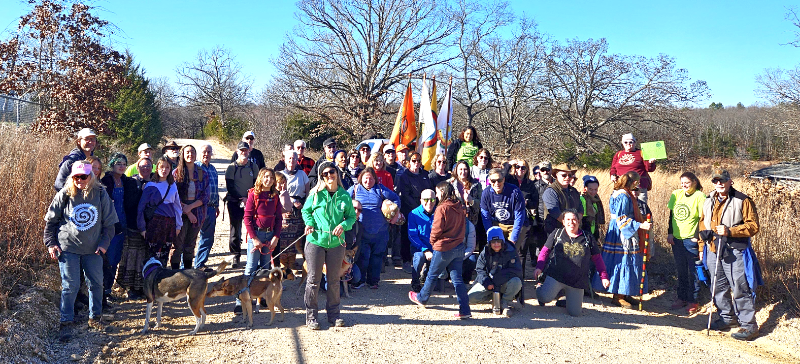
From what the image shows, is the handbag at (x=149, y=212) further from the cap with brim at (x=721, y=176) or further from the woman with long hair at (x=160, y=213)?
the cap with brim at (x=721, y=176)

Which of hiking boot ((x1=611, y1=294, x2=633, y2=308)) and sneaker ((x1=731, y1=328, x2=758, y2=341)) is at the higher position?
hiking boot ((x1=611, y1=294, x2=633, y2=308))

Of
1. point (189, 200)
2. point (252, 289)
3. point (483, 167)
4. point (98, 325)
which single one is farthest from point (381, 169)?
point (98, 325)

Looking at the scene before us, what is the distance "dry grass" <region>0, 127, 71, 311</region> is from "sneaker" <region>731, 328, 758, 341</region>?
7.77 metres

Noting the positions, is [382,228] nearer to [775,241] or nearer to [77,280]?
[77,280]

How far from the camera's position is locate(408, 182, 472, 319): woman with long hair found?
6.00 meters

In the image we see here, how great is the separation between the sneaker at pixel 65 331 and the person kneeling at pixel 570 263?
16.8 ft

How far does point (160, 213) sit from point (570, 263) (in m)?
4.84

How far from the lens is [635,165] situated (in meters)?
8.20

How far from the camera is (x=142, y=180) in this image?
6230mm

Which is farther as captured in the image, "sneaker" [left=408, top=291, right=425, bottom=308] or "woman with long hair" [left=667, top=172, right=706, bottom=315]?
"woman with long hair" [left=667, top=172, right=706, bottom=315]

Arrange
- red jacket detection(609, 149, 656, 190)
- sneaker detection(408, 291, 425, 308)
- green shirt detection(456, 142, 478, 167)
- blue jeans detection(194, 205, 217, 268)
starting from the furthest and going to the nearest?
1. green shirt detection(456, 142, 478, 167)
2. red jacket detection(609, 149, 656, 190)
3. blue jeans detection(194, 205, 217, 268)
4. sneaker detection(408, 291, 425, 308)

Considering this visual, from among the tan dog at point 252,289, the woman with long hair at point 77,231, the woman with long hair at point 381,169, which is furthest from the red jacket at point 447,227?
the woman with long hair at point 77,231

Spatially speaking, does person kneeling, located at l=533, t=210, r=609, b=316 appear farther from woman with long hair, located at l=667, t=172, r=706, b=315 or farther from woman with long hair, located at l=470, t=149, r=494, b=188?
woman with long hair, located at l=470, t=149, r=494, b=188

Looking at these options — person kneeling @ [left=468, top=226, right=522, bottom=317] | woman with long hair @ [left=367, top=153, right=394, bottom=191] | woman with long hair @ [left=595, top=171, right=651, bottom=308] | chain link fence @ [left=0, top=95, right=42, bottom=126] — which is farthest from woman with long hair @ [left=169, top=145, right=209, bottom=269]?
chain link fence @ [left=0, top=95, right=42, bottom=126]
